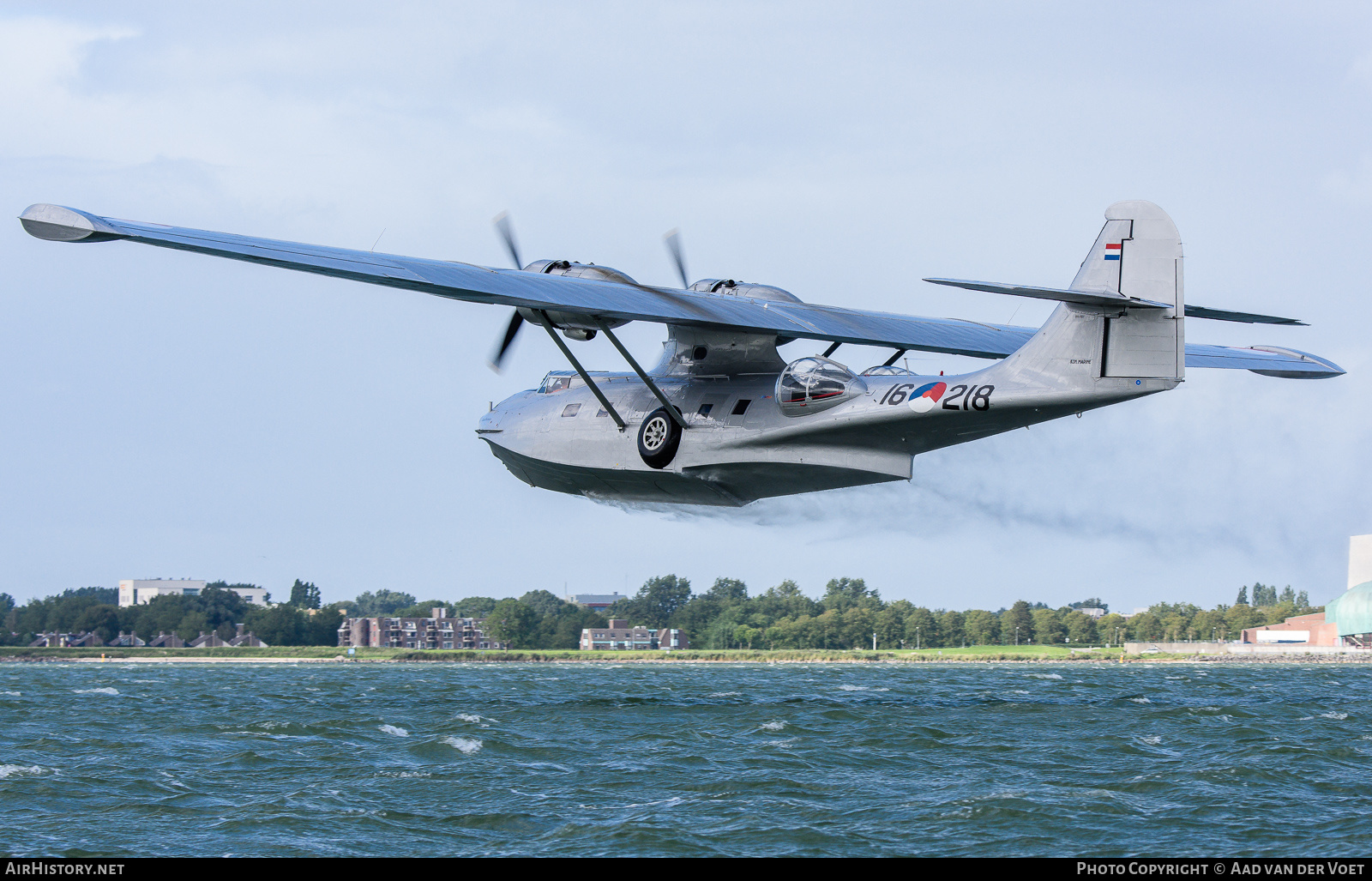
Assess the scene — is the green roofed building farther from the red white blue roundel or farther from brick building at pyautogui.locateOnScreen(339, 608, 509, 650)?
the red white blue roundel

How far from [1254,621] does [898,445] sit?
444 feet

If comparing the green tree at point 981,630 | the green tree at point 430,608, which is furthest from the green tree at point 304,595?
the green tree at point 981,630

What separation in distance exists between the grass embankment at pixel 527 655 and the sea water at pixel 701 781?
9366 centimetres

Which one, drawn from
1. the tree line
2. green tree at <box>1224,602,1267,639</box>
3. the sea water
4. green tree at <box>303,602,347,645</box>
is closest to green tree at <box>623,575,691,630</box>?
the tree line

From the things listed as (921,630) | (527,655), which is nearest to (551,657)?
(527,655)

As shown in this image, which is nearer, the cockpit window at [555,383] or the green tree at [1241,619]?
the cockpit window at [555,383]

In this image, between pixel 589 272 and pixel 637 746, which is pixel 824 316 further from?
pixel 637 746

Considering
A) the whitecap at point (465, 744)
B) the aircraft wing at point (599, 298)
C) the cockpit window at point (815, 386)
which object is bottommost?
the whitecap at point (465, 744)

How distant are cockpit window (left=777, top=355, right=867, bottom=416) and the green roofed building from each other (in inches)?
4176

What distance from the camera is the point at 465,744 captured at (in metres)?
23.0

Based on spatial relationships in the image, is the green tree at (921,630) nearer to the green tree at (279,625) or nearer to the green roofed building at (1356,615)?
the green roofed building at (1356,615)

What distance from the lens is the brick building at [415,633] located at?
463 feet

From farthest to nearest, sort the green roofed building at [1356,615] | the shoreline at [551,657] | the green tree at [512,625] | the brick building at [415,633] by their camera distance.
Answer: the brick building at [415,633], the green tree at [512,625], the shoreline at [551,657], the green roofed building at [1356,615]
